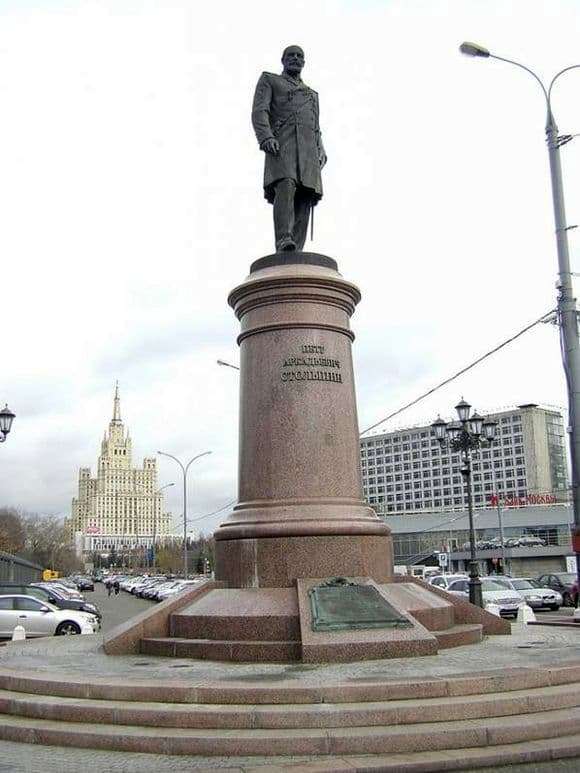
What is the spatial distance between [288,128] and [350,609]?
7495 mm

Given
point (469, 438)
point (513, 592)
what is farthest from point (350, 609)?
point (513, 592)

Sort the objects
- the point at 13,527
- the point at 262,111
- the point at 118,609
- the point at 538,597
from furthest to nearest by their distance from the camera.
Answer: the point at 13,527
the point at 118,609
the point at 538,597
the point at 262,111

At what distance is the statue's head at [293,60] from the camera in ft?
42.4

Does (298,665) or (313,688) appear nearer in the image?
(313,688)

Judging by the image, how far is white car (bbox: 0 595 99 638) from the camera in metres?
20.9

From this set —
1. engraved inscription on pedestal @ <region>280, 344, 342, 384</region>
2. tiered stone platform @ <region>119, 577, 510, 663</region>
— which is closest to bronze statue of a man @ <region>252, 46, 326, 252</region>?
engraved inscription on pedestal @ <region>280, 344, 342, 384</region>

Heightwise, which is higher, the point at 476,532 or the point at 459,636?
the point at 476,532

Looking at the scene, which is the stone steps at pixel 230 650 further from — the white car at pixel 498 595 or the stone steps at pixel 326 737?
the white car at pixel 498 595

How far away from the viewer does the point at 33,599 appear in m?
21.7

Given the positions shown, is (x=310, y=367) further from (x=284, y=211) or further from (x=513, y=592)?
(x=513, y=592)

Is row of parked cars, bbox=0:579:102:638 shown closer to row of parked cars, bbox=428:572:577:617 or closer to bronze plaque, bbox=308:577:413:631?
row of parked cars, bbox=428:572:577:617

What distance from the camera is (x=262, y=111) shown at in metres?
12.6

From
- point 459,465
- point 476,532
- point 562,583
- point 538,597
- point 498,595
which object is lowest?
point 538,597

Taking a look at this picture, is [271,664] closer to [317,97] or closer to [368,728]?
[368,728]
